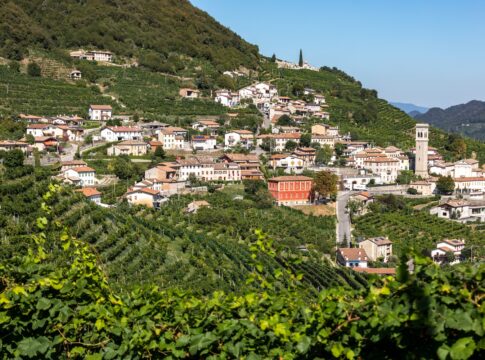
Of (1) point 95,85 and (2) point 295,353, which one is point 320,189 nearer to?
(1) point 95,85

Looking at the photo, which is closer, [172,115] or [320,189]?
[320,189]

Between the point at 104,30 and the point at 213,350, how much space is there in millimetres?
58613

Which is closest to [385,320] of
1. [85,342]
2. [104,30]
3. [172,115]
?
[85,342]

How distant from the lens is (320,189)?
1289 inches

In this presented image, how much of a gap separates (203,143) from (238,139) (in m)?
2.80

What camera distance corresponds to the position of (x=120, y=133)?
36906 millimetres

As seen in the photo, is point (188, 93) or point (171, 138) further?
point (188, 93)

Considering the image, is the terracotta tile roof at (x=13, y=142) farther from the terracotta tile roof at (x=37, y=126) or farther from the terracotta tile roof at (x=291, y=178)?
the terracotta tile roof at (x=291, y=178)

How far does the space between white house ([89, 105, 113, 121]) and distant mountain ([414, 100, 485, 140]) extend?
349 feet

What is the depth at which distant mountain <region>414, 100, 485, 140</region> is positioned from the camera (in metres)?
143

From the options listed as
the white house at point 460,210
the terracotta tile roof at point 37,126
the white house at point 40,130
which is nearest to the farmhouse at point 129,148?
the white house at point 40,130

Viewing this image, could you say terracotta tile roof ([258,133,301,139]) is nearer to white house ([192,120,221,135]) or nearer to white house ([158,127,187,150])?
white house ([192,120,221,135])

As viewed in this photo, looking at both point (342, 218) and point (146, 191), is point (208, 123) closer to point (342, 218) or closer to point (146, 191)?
point (342, 218)

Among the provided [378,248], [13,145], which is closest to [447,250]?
[378,248]
